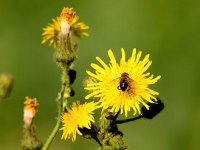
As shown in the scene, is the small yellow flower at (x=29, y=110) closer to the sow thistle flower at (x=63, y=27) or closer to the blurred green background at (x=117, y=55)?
A: the sow thistle flower at (x=63, y=27)

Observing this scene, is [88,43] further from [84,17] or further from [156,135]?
[156,135]

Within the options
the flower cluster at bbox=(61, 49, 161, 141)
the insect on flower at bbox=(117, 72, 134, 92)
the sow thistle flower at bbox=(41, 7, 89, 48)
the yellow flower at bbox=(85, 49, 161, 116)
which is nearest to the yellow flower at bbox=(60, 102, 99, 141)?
the flower cluster at bbox=(61, 49, 161, 141)

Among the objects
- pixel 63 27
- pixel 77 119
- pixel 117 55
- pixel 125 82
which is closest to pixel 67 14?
pixel 63 27

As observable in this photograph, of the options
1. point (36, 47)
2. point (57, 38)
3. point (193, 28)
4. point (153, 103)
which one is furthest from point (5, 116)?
point (153, 103)

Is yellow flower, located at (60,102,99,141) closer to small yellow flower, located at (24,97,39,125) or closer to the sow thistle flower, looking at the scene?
small yellow flower, located at (24,97,39,125)

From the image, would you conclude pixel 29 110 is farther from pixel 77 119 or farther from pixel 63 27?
pixel 63 27

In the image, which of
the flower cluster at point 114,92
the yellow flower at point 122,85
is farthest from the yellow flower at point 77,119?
the yellow flower at point 122,85
